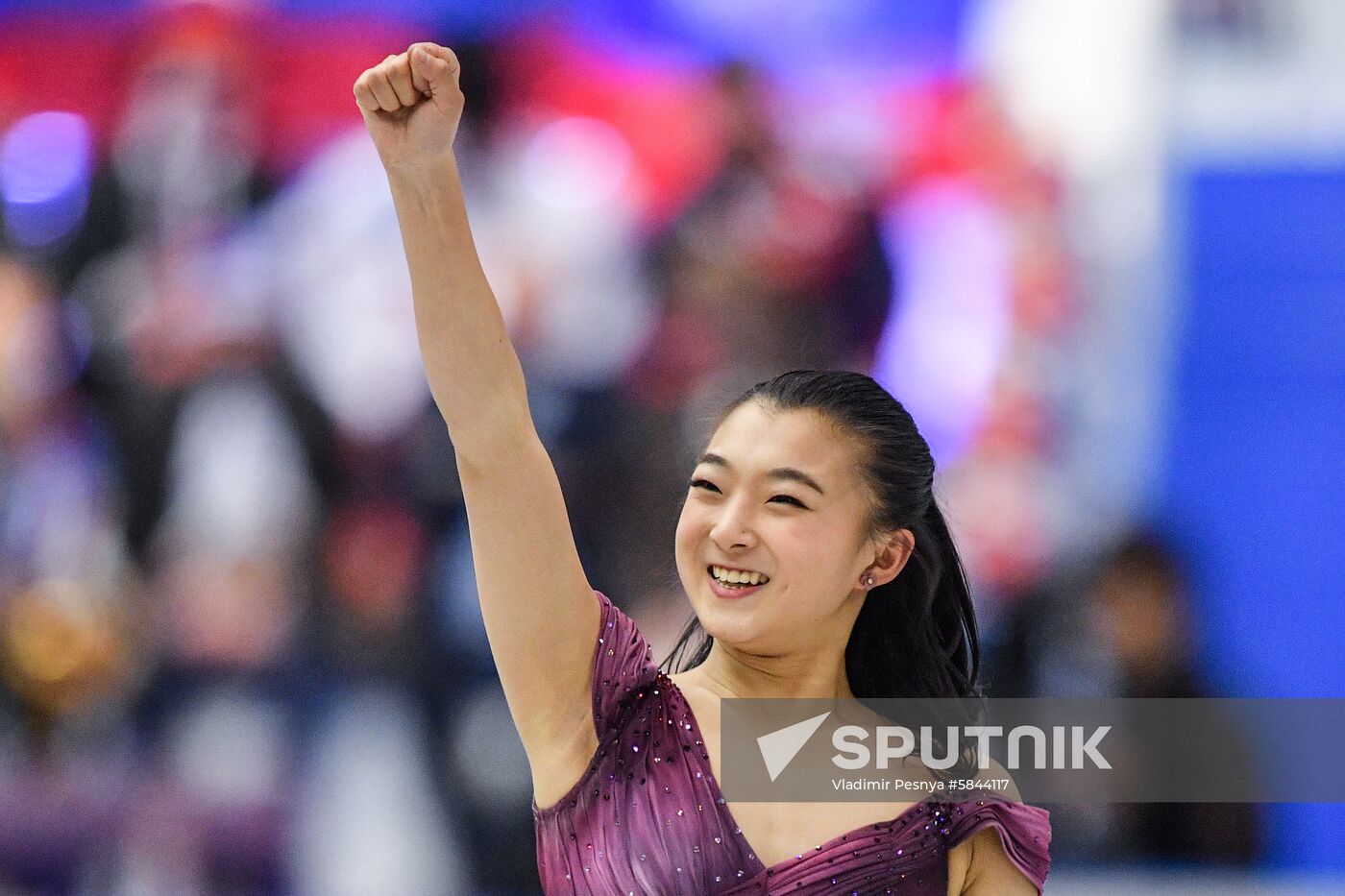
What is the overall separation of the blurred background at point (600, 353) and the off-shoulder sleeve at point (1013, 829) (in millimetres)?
2265

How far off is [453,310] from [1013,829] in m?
0.87

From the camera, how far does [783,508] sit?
67.8 inches

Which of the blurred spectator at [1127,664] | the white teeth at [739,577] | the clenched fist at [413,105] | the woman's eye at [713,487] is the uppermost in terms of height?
the clenched fist at [413,105]

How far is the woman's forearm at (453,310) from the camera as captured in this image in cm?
155

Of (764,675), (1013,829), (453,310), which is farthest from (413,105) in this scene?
(1013,829)

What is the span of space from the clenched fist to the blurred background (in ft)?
8.33

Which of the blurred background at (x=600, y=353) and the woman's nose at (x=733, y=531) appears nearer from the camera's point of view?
the woman's nose at (x=733, y=531)

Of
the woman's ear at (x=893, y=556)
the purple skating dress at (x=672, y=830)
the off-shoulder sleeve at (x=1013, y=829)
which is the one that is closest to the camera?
the purple skating dress at (x=672, y=830)

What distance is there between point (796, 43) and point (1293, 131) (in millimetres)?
1489

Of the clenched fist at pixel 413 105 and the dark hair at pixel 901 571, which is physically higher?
the clenched fist at pixel 413 105

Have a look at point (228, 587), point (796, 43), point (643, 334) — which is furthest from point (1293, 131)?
point (228, 587)

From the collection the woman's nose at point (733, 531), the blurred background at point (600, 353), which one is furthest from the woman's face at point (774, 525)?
the blurred background at point (600, 353)

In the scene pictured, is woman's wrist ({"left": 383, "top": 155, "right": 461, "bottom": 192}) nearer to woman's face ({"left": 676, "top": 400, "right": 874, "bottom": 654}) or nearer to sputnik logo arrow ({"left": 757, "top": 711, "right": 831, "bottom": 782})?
woman's face ({"left": 676, "top": 400, "right": 874, "bottom": 654})

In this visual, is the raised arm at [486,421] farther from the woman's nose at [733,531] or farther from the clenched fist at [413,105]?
the woman's nose at [733,531]
